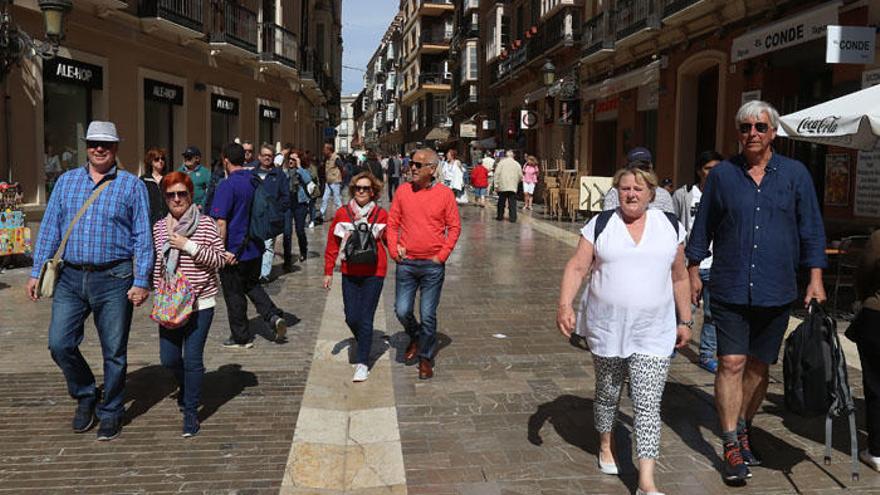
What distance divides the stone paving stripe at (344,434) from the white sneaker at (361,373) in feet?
0.13

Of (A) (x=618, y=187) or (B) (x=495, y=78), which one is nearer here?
(A) (x=618, y=187)

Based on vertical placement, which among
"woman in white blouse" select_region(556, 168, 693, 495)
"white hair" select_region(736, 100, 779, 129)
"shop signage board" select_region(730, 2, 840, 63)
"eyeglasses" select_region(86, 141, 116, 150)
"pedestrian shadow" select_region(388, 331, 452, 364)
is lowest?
"pedestrian shadow" select_region(388, 331, 452, 364)

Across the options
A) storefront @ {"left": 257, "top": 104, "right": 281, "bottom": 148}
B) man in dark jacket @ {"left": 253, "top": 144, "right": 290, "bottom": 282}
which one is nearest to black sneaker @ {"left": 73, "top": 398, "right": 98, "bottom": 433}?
man in dark jacket @ {"left": 253, "top": 144, "right": 290, "bottom": 282}

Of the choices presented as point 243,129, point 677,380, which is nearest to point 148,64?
point 243,129

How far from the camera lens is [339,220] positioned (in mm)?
5938

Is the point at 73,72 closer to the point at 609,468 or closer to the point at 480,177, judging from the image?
the point at 609,468

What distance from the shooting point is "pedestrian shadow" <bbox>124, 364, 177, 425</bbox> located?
5230 mm

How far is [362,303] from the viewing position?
5977 millimetres

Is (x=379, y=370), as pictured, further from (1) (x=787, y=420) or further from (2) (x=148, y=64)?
(2) (x=148, y=64)

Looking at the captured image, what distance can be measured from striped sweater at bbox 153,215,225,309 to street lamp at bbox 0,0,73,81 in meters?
7.42

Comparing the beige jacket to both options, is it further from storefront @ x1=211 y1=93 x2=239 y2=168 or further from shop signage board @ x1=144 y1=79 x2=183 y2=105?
→ shop signage board @ x1=144 y1=79 x2=183 y2=105

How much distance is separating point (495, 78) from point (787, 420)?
1351 inches

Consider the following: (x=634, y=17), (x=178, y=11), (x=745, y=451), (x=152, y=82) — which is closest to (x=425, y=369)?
(x=745, y=451)

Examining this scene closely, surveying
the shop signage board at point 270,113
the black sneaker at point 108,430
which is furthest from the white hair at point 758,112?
the shop signage board at point 270,113
